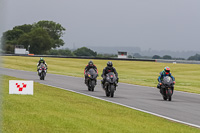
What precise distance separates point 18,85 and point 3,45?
34.4 feet

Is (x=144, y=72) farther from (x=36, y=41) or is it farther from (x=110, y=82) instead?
(x=36, y=41)

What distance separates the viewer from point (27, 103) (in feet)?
35.8

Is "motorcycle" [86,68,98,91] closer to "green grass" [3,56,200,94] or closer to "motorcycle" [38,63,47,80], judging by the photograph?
"green grass" [3,56,200,94]

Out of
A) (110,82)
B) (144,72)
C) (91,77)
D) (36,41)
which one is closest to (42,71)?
(91,77)

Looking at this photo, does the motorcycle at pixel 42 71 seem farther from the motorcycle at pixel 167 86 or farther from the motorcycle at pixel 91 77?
the motorcycle at pixel 167 86

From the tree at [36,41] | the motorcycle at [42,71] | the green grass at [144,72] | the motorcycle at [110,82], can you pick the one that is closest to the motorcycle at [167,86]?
the motorcycle at [110,82]

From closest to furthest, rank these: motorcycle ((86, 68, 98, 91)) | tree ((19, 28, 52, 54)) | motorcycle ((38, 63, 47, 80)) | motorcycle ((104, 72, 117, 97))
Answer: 1. motorcycle ((104, 72, 117, 97))
2. motorcycle ((86, 68, 98, 91))
3. motorcycle ((38, 63, 47, 80))
4. tree ((19, 28, 52, 54))

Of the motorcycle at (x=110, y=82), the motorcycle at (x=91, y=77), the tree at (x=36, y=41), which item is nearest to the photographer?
the motorcycle at (x=110, y=82)

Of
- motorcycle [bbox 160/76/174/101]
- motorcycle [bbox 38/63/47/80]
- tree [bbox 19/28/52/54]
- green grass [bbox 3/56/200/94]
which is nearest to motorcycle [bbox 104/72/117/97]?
motorcycle [bbox 160/76/174/101]

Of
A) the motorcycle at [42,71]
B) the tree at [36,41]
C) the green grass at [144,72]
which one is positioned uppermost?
the tree at [36,41]

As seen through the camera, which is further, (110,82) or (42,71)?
(42,71)

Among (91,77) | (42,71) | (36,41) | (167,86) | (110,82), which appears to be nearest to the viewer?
(167,86)

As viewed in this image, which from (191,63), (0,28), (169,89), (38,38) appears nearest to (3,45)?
(0,28)

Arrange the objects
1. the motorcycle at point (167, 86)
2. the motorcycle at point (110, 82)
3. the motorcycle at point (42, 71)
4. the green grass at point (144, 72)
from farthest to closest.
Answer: the green grass at point (144, 72)
the motorcycle at point (42, 71)
the motorcycle at point (110, 82)
the motorcycle at point (167, 86)
